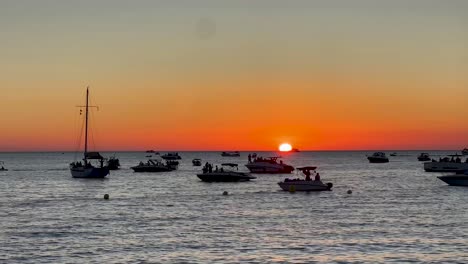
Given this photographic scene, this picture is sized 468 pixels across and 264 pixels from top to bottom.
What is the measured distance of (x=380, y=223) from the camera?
59688mm

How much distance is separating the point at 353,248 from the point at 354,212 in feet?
80.6

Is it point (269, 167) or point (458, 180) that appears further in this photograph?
point (269, 167)

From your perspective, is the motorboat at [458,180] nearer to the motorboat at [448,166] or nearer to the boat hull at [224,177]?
the boat hull at [224,177]

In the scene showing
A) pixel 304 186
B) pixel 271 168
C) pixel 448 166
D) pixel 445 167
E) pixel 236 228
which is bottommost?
pixel 236 228

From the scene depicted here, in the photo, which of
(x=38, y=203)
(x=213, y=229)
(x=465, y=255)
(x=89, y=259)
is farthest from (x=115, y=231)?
(x=38, y=203)

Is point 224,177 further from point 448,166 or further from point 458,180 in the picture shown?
point 448,166

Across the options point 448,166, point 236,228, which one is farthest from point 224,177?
point 236,228

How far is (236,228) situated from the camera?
57.2 meters

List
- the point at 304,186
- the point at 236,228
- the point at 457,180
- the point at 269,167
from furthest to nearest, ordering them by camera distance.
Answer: the point at 269,167 < the point at 457,180 < the point at 304,186 < the point at 236,228

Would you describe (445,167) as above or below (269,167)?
above

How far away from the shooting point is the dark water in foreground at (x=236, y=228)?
4381 centimetres

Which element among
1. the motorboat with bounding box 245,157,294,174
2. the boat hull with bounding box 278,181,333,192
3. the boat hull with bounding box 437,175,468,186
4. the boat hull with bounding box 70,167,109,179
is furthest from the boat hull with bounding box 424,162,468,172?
the boat hull with bounding box 70,167,109,179

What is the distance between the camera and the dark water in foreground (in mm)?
43812

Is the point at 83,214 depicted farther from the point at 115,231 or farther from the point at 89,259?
the point at 89,259
